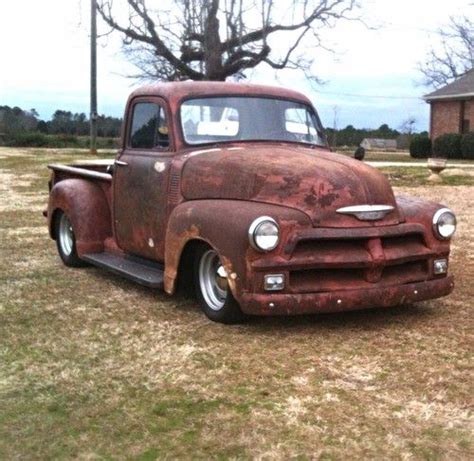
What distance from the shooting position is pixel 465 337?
17.5ft

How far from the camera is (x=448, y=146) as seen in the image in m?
34.5

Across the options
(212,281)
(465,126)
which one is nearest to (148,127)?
(212,281)

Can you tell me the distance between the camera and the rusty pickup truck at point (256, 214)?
5.12 metres

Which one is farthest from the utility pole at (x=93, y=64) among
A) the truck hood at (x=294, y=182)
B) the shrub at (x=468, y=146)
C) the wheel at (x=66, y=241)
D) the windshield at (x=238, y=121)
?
the truck hood at (x=294, y=182)

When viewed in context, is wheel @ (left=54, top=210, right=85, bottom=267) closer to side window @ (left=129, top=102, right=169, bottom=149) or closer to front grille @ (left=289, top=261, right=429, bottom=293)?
side window @ (left=129, top=102, right=169, bottom=149)

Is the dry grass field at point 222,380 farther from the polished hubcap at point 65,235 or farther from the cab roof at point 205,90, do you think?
the cab roof at point 205,90

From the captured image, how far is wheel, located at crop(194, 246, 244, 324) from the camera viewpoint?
5.49 m

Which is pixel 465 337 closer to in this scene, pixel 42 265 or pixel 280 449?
pixel 280 449

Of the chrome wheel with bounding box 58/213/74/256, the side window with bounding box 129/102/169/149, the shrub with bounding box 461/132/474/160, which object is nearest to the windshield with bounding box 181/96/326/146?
the side window with bounding box 129/102/169/149

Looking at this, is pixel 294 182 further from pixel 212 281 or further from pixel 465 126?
pixel 465 126

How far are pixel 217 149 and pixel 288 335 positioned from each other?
5.17 feet

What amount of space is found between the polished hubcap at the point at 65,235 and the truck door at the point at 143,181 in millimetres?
1009

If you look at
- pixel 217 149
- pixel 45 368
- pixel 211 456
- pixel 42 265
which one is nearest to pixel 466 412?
pixel 211 456

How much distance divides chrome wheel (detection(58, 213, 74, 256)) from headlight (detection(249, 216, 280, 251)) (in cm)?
325
